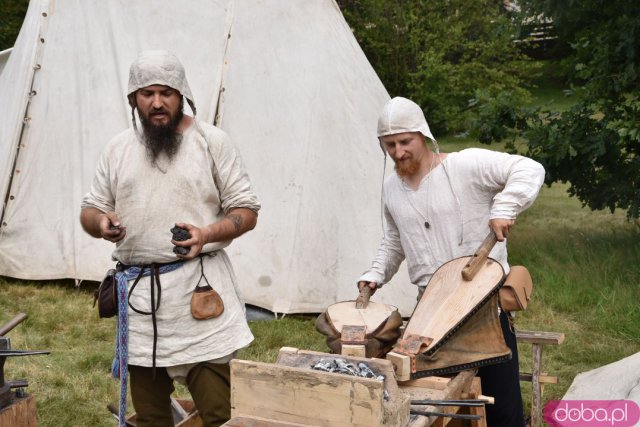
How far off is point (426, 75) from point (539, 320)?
8.80 meters

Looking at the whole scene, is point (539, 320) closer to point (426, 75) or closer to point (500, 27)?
point (500, 27)

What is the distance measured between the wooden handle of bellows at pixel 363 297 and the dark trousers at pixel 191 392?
0.50 metres

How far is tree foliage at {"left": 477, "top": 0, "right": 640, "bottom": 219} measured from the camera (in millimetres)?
6703

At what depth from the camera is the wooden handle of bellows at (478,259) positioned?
2879 mm

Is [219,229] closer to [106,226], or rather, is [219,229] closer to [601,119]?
[106,226]

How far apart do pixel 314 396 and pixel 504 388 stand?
108cm

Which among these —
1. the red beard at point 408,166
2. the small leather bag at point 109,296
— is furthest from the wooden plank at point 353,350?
the small leather bag at point 109,296

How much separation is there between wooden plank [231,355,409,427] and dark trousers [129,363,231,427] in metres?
0.58

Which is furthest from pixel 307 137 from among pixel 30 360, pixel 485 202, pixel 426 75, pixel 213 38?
pixel 426 75

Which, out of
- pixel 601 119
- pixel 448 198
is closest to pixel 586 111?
pixel 601 119

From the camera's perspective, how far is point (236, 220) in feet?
10.0

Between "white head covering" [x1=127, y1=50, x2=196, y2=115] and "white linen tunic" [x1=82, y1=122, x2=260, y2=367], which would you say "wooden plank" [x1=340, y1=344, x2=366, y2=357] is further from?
"white head covering" [x1=127, y1=50, x2=196, y2=115]

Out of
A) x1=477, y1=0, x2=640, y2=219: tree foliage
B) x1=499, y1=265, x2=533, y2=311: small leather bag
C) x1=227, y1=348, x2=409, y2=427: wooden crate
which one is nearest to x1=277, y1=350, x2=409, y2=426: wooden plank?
x1=227, y1=348, x2=409, y2=427: wooden crate

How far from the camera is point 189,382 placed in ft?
10.2
